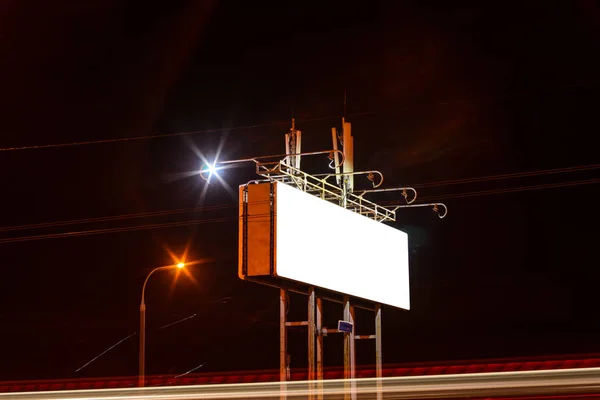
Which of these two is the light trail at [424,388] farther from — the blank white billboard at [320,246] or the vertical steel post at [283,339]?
the blank white billboard at [320,246]

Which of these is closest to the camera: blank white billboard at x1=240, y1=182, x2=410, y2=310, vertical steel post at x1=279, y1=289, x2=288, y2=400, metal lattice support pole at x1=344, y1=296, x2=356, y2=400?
vertical steel post at x1=279, y1=289, x2=288, y2=400

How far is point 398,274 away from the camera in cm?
2631

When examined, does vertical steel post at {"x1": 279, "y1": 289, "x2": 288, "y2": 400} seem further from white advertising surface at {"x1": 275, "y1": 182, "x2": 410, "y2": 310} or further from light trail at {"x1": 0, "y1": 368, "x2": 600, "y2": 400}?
light trail at {"x1": 0, "y1": 368, "x2": 600, "y2": 400}

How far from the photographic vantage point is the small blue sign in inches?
872

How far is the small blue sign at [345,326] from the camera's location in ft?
72.6

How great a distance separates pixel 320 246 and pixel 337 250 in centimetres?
93

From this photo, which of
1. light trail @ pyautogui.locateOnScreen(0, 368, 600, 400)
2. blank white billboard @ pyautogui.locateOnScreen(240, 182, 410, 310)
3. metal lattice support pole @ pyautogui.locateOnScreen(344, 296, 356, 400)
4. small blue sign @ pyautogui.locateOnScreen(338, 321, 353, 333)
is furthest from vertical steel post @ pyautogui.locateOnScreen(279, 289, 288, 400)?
metal lattice support pole @ pyautogui.locateOnScreen(344, 296, 356, 400)

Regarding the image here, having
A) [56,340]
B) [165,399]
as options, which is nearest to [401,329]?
[56,340]

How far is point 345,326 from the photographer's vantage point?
22375 millimetres

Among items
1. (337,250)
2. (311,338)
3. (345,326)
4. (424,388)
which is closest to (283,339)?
(311,338)

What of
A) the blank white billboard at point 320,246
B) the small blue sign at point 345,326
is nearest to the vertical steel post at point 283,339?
the blank white billboard at point 320,246

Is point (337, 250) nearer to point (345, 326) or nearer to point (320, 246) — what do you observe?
point (320, 246)

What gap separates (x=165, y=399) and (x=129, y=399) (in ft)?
3.03

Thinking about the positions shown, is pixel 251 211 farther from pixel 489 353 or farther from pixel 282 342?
pixel 489 353
